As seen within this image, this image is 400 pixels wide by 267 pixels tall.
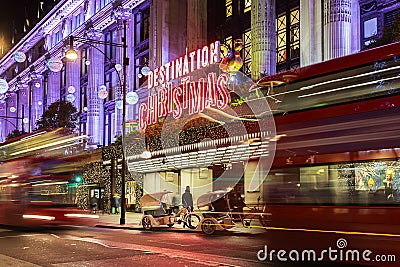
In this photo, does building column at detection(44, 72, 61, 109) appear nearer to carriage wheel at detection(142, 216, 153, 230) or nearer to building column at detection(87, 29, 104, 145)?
building column at detection(87, 29, 104, 145)

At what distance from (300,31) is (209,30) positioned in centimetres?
1147

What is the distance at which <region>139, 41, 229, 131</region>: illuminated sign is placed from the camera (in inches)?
1168

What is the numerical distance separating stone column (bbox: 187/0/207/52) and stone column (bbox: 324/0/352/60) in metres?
13.4

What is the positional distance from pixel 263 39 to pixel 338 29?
19.7 feet

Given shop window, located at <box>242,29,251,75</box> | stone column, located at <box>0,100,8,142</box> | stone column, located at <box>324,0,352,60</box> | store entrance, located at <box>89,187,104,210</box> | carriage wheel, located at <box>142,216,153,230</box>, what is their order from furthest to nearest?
stone column, located at <box>0,100,8,142</box> → store entrance, located at <box>89,187,104,210</box> → shop window, located at <box>242,29,251,75</box> → stone column, located at <box>324,0,352,60</box> → carriage wheel, located at <box>142,216,153,230</box>

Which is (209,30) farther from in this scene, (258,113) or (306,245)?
(306,245)

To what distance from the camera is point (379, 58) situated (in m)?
9.85

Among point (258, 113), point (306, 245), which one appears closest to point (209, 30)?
point (258, 113)

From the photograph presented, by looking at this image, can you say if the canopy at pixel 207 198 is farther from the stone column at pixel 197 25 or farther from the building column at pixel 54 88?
the building column at pixel 54 88

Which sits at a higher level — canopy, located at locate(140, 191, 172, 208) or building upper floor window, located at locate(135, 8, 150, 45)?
building upper floor window, located at locate(135, 8, 150, 45)

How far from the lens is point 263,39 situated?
31.0 metres

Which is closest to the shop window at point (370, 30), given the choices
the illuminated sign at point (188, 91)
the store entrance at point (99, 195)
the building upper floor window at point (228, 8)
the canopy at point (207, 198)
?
the illuminated sign at point (188, 91)

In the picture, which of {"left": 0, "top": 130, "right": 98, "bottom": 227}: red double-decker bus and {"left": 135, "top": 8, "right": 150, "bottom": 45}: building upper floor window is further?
{"left": 135, "top": 8, "right": 150, "bottom": 45}: building upper floor window

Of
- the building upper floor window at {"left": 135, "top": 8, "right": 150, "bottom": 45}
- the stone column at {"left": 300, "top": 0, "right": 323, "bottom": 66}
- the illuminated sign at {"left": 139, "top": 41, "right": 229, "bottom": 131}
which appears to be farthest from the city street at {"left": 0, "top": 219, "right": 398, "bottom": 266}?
the building upper floor window at {"left": 135, "top": 8, "right": 150, "bottom": 45}
